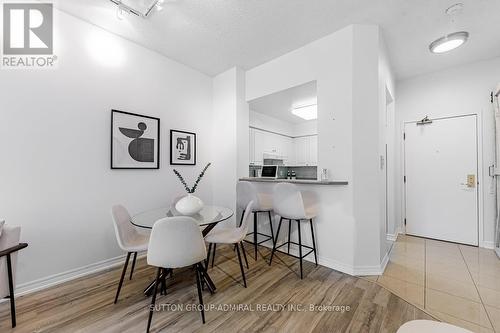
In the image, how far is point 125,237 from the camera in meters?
2.00

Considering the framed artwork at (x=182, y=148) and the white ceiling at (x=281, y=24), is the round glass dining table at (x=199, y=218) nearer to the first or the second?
the framed artwork at (x=182, y=148)

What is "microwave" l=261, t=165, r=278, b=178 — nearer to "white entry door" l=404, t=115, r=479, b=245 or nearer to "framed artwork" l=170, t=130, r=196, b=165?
"framed artwork" l=170, t=130, r=196, b=165

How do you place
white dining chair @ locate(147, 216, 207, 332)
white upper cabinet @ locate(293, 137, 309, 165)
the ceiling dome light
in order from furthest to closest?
white upper cabinet @ locate(293, 137, 309, 165), the ceiling dome light, white dining chair @ locate(147, 216, 207, 332)

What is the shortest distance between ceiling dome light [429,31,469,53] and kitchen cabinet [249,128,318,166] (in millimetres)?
3156

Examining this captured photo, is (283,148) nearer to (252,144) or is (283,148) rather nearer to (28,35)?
(252,144)

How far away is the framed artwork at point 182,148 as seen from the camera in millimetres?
3146

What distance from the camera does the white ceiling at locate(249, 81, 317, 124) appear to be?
3191mm

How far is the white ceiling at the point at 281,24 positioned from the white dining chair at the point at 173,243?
7.22 feet

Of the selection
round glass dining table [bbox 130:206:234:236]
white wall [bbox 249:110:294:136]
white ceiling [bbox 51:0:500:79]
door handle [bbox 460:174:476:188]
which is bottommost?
round glass dining table [bbox 130:206:234:236]

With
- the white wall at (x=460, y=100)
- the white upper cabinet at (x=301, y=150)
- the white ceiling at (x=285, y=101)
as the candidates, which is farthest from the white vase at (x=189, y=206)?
the white upper cabinet at (x=301, y=150)

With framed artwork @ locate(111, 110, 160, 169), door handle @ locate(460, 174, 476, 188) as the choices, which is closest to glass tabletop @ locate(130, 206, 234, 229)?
framed artwork @ locate(111, 110, 160, 169)

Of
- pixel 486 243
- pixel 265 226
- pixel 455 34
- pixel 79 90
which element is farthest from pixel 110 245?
pixel 486 243

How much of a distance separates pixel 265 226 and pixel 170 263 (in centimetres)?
200

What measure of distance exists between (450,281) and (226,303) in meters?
2.39
